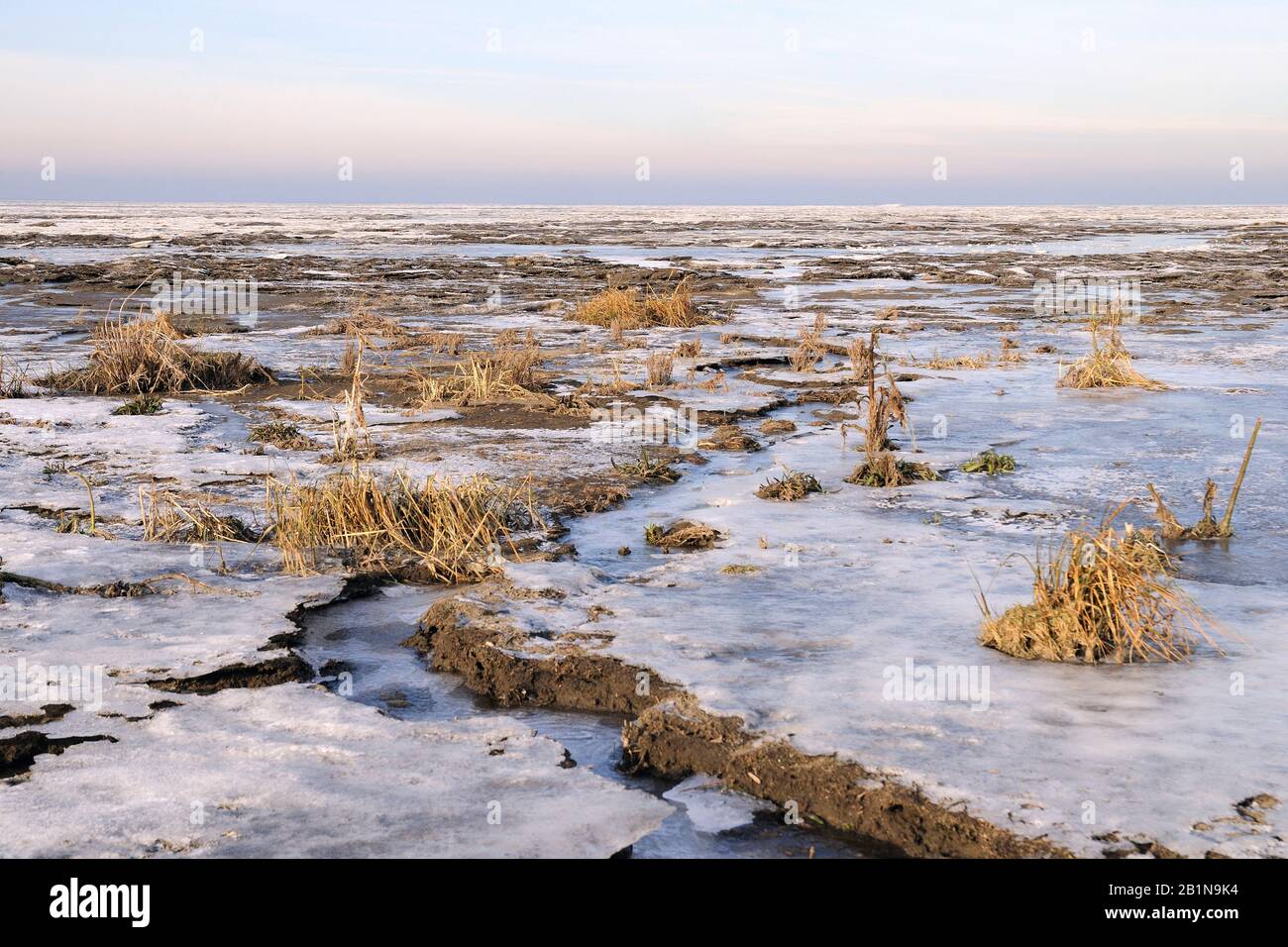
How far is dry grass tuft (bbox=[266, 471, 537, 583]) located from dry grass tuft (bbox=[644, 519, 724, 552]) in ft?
2.29

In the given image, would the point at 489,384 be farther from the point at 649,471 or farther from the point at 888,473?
the point at 888,473

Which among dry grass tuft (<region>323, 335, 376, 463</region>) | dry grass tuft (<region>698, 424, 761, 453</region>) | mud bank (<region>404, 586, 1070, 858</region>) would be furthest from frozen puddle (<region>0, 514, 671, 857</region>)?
dry grass tuft (<region>698, 424, 761, 453</region>)

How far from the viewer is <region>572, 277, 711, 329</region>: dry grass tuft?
1700 cm

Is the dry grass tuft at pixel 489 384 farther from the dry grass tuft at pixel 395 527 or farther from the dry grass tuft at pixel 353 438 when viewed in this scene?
the dry grass tuft at pixel 395 527

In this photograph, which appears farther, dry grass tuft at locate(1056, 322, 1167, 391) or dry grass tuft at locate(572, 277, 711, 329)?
dry grass tuft at locate(572, 277, 711, 329)

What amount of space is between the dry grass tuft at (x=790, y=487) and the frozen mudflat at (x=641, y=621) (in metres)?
0.15

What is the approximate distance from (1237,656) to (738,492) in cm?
352

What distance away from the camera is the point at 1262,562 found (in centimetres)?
592

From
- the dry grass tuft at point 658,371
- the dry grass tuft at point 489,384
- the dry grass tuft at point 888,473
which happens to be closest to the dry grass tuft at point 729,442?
the dry grass tuft at point 888,473

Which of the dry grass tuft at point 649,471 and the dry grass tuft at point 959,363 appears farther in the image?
the dry grass tuft at point 959,363

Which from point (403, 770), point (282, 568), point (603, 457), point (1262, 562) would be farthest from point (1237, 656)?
point (603, 457)

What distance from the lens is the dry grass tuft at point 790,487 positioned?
733 cm

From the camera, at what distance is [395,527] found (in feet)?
20.5

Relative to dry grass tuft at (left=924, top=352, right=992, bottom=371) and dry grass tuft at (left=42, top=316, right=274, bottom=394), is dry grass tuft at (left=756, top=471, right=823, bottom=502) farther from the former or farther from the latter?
dry grass tuft at (left=42, top=316, right=274, bottom=394)
